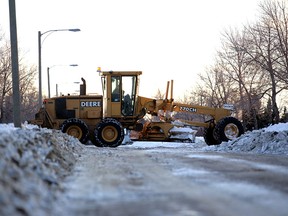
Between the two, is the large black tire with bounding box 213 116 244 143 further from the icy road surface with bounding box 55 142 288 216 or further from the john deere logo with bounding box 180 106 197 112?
the icy road surface with bounding box 55 142 288 216

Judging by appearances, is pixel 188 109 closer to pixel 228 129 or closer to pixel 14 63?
pixel 228 129

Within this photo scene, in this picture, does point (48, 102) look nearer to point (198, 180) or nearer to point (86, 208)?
point (198, 180)

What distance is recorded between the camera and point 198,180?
9.20m

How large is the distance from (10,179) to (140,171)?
4.70 m

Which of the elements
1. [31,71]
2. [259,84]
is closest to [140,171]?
[259,84]

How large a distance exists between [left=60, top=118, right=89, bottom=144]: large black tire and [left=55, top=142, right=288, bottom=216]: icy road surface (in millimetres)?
12187

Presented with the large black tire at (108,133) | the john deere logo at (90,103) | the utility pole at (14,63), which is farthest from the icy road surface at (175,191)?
the john deere logo at (90,103)

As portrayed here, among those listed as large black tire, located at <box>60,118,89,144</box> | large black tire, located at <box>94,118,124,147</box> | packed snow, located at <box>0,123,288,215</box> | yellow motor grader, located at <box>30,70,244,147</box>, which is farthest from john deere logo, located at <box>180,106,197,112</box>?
packed snow, located at <box>0,123,288,215</box>

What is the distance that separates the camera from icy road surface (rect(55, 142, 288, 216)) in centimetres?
643

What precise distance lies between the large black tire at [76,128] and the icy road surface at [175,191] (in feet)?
40.0

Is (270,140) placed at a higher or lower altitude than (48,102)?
lower

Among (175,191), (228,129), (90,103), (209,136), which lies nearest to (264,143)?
(228,129)

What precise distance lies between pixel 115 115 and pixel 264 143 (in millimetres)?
8271

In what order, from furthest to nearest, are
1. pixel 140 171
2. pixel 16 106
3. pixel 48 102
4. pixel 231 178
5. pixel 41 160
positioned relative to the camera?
pixel 48 102, pixel 16 106, pixel 140 171, pixel 231 178, pixel 41 160
